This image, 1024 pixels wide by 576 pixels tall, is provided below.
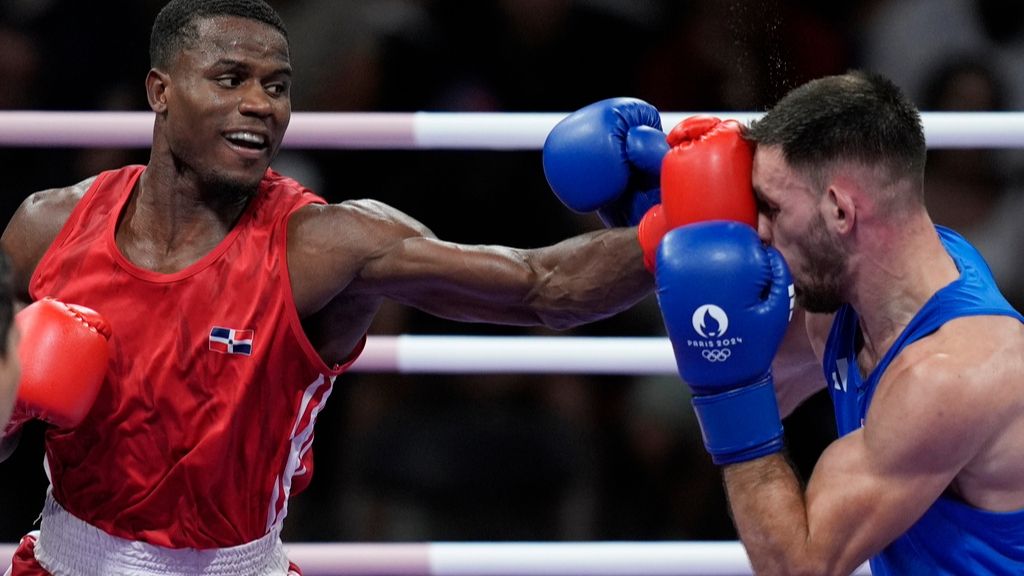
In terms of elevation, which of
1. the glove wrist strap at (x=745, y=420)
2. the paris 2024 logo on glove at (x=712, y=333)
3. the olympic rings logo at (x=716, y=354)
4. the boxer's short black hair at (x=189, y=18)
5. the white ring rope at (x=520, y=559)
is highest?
the boxer's short black hair at (x=189, y=18)

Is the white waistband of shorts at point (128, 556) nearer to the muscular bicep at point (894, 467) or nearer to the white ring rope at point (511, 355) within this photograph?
the white ring rope at point (511, 355)

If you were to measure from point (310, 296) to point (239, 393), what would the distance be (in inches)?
8.2

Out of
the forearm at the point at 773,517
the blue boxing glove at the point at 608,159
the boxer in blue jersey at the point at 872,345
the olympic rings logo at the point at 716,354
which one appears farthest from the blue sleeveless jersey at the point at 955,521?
the blue boxing glove at the point at 608,159

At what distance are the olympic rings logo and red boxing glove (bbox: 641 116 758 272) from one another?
0.75 ft

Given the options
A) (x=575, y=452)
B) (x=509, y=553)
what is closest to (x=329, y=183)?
(x=575, y=452)

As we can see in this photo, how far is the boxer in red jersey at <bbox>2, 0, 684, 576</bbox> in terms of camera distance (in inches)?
92.5

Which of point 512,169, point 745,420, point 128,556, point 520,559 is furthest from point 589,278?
point 512,169

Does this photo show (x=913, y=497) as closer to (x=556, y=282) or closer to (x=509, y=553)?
(x=556, y=282)

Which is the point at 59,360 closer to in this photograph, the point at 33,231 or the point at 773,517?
the point at 33,231

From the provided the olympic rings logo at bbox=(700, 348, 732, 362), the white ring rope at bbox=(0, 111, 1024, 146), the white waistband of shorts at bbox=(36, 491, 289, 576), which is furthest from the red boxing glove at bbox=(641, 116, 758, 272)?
the white waistband of shorts at bbox=(36, 491, 289, 576)

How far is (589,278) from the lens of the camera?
240 centimetres

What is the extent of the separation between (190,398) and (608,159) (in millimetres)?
843

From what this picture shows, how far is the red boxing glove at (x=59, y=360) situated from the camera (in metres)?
2.18

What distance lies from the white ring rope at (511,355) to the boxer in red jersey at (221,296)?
0.42m
